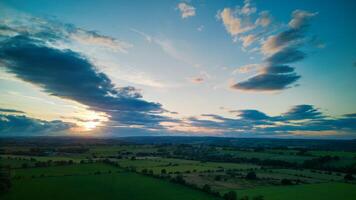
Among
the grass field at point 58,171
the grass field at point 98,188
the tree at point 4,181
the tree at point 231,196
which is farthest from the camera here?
the grass field at point 58,171

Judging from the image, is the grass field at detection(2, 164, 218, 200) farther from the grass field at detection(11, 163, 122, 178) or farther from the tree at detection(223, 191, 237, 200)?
the tree at detection(223, 191, 237, 200)

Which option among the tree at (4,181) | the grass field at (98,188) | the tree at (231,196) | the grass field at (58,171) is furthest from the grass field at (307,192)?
the grass field at (58,171)

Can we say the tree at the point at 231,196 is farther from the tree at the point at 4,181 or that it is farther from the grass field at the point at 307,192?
the tree at the point at 4,181

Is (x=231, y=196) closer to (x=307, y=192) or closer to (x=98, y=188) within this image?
(x=307, y=192)

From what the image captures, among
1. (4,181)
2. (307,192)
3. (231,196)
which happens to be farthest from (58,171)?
(307,192)

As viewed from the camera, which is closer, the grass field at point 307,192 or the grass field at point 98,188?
the grass field at point 98,188

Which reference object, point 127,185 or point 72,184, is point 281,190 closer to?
point 127,185

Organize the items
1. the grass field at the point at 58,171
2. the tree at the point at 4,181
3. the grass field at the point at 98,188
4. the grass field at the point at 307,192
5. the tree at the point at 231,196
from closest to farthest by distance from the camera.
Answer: the tree at the point at 231,196
the grass field at the point at 98,188
the grass field at the point at 307,192
the tree at the point at 4,181
the grass field at the point at 58,171
